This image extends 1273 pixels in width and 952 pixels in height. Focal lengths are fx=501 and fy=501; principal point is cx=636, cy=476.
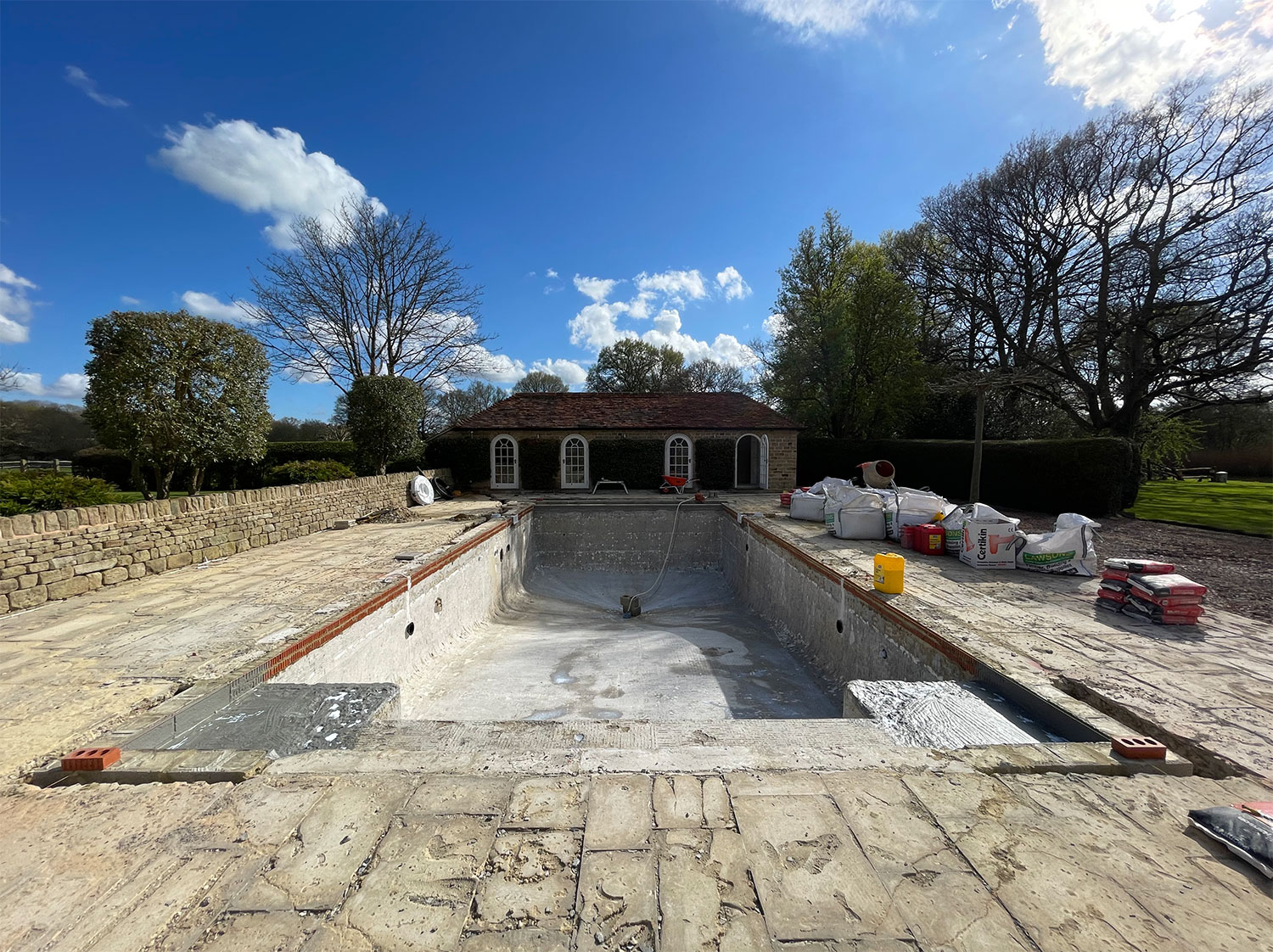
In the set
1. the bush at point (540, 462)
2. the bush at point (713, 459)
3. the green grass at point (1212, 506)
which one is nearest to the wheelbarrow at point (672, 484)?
the bush at point (713, 459)

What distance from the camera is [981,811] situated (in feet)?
7.11

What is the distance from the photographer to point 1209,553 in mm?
7941

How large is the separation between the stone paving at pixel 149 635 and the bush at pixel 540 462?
370 inches

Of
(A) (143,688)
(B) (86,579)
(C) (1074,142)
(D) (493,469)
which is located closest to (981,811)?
(A) (143,688)

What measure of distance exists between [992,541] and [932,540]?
90 centimetres

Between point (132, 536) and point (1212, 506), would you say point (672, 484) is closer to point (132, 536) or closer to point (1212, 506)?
point (132, 536)

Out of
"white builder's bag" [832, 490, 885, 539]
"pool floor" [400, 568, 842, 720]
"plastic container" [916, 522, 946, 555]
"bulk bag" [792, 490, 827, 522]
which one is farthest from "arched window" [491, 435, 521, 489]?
"plastic container" [916, 522, 946, 555]

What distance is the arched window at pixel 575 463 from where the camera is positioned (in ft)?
56.0

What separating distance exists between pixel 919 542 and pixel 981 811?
20.7 ft

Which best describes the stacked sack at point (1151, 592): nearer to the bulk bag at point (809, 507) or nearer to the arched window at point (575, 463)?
the bulk bag at point (809, 507)

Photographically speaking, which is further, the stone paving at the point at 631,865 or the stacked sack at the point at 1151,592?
the stacked sack at the point at 1151,592

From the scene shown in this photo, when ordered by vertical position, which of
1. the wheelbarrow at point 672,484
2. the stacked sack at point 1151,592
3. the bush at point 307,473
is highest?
the bush at point 307,473

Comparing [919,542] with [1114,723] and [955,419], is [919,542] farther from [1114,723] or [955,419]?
[955,419]

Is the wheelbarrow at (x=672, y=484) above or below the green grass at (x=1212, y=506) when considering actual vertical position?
above
